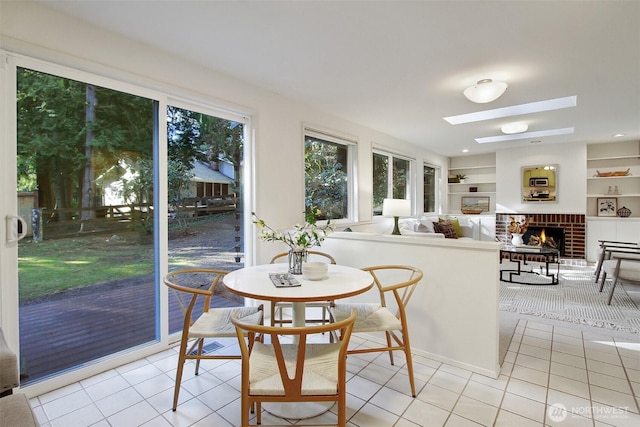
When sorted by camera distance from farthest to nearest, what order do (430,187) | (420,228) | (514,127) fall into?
(430,187) < (420,228) < (514,127)

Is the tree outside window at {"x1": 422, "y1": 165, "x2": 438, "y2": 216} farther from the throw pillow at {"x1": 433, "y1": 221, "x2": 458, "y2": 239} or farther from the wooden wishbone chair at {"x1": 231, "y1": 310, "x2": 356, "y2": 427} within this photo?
the wooden wishbone chair at {"x1": 231, "y1": 310, "x2": 356, "y2": 427}

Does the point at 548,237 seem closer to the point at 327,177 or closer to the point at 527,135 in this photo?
the point at 527,135

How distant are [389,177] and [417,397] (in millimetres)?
4236

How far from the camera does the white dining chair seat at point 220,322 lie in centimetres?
184

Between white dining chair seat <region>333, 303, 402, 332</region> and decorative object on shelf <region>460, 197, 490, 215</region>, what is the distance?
6640 mm

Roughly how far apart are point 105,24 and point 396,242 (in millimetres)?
2620

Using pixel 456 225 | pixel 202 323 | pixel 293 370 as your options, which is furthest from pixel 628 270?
pixel 202 323

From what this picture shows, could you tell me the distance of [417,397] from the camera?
1.96m

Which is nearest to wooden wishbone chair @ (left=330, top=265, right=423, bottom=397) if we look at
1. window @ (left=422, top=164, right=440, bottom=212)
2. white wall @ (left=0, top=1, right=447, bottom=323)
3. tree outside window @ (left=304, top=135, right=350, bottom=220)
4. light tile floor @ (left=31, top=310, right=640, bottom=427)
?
light tile floor @ (left=31, top=310, right=640, bottom=427)

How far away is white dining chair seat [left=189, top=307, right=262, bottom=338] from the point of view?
1.84 m

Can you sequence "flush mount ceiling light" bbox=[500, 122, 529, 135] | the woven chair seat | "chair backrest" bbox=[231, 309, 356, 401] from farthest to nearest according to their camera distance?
"flush mount ceiling light" bbox=[500, 122, 529, 135]
the woven chair seat
"chair backrest" bbox=[231, 309, 356, 401]

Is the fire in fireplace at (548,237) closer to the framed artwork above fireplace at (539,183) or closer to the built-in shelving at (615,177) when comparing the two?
the framed artwork above fireplace at (539,183)

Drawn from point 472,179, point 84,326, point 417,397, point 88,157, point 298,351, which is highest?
point 472,179

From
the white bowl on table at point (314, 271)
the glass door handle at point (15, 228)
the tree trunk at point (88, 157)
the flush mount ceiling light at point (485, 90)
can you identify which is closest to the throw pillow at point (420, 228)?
the flush mount ceiling light at point (485, 90)
